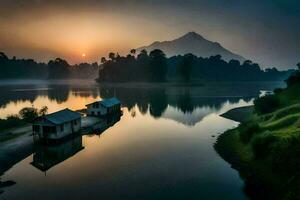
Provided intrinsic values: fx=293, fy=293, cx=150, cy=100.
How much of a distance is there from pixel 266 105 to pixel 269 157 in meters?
37.9

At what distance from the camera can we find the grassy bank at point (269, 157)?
35.5 metres

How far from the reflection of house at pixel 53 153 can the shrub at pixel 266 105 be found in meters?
46.9

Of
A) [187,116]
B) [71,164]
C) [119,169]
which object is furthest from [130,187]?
[187,116]

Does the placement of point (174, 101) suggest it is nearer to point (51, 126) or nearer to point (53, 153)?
point (51, 126)

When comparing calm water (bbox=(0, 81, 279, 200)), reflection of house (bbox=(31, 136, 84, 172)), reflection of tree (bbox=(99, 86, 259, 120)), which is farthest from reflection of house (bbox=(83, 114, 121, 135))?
reflection of tree (bbox=(99, 86, 259, 120))

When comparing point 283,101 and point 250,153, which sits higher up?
point 283,101

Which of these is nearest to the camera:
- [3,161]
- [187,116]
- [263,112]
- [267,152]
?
[267,152]

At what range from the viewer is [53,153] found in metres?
53.4

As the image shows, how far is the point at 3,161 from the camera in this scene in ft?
154

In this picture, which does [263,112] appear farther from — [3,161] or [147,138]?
[3,161]

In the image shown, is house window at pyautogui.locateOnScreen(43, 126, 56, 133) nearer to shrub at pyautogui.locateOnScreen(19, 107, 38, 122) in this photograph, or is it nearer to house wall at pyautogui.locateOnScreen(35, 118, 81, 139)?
Answer: house wall at pyautogui.locateOnScreen(35, 118, 81, 139)

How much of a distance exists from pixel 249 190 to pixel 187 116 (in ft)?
188

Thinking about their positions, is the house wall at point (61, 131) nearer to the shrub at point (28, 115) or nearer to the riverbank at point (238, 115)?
the shrub at point (28, 115)

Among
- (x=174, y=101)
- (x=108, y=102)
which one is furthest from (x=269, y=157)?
(x=174, y=101)
